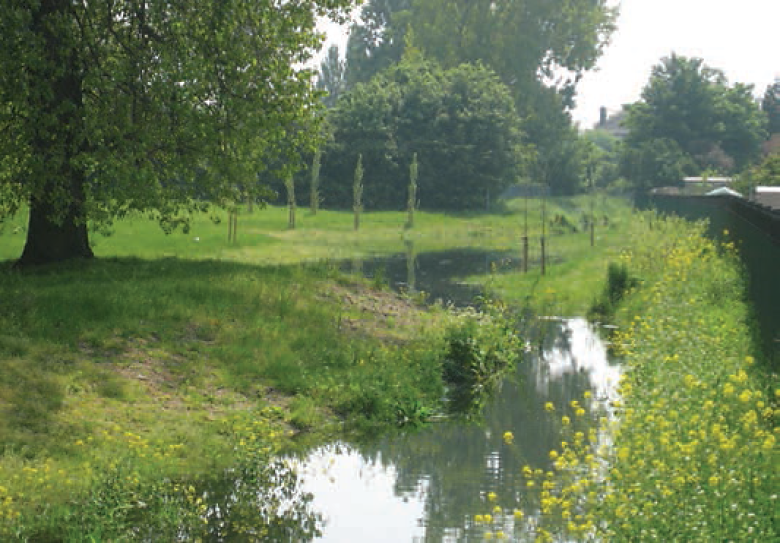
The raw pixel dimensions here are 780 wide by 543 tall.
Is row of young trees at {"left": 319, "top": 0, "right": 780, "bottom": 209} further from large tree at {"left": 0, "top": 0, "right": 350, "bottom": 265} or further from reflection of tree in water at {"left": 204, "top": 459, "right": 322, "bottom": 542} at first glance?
reflection of tree in water at {"left": 204, "top": 459, "right": 322, "bottom": 542}

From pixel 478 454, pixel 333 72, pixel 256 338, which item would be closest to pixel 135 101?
pixel 256 338

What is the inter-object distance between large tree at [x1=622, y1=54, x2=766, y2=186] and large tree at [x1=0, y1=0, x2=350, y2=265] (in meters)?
67.1

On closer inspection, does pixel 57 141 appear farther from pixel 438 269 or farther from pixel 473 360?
pixel 438 269

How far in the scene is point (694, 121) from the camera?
86.8m

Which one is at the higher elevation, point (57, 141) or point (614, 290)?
point (57, 141)

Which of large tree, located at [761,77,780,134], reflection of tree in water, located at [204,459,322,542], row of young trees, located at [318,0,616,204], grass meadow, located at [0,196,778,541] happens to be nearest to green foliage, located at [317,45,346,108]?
row of young trees, located at [318,0,616,204]

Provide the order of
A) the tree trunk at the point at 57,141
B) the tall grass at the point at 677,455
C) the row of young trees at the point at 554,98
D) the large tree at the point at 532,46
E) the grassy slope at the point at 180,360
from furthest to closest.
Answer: the large tree at the point at 532,46 < the row of young trees at the point at 554,98 < the tree trunk at the point at 57,141 < the grassy slope at the point at 180,360 < the tall grass at the point at 677,455

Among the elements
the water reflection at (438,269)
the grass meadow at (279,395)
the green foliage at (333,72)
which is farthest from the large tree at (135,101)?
the green foliage at (333,72)

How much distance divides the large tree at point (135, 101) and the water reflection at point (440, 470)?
8.09 metres

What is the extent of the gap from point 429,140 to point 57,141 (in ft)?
171

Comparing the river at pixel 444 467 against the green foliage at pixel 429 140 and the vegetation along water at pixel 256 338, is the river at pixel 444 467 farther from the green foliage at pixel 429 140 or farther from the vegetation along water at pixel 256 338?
the green foliage at pixel 429 140

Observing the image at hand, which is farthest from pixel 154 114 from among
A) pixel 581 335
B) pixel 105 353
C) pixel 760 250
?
pixel 760 250

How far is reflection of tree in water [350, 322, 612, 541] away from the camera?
10.4 m

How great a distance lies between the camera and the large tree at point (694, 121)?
85688 mm
